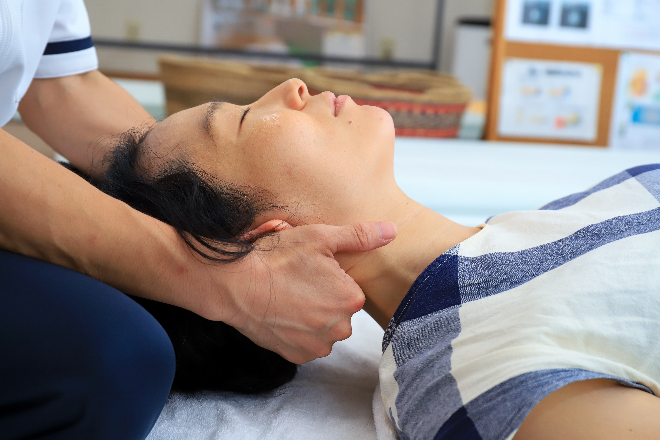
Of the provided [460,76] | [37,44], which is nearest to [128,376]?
[37,44]

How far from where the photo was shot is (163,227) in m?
0.80

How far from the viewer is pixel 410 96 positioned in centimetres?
258

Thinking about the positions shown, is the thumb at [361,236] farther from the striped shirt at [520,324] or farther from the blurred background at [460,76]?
the blurred background at [460,76]

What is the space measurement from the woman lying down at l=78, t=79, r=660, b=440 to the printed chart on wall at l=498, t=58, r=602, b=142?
1796 mm

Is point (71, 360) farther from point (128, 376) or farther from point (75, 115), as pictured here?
point (75, 115)

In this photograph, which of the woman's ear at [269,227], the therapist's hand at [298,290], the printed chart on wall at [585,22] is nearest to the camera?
the therapist's hand at [298,290]

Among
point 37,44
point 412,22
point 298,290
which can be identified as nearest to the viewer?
point 298,290

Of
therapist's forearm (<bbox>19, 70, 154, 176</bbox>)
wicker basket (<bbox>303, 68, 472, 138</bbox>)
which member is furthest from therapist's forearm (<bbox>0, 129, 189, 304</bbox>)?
wicker basket (<bbox>303, 68, 472, 138</bbox>)

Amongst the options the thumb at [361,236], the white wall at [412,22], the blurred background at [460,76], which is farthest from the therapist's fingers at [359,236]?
the white wall at [412,22]

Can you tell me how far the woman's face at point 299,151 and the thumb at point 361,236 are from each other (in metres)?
0.08

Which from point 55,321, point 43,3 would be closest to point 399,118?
point 43,3

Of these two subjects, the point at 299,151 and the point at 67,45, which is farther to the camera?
the point at 67,45

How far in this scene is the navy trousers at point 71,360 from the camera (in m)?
0.69

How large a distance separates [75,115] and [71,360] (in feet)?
2.70
